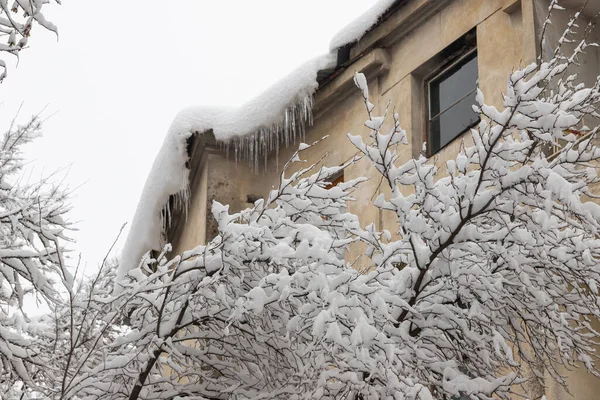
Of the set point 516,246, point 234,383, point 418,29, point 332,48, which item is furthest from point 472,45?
point 234,383

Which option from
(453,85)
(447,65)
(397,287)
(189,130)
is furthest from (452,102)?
(397,287)

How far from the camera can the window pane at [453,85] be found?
9.61 m

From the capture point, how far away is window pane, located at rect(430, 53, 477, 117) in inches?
378

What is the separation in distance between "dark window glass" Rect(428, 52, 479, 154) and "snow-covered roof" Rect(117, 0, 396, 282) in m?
1.05

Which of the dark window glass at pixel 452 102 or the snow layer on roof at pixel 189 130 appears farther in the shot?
the snow layer on roof at pixel 189 130

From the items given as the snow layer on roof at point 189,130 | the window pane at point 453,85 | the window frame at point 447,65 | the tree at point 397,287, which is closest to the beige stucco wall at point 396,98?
the window frame at point 447,65

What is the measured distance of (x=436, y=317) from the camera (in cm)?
625

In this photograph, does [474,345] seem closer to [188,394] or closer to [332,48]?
[188,394]

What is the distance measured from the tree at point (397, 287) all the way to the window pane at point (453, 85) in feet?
10.4

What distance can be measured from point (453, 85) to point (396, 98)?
0.72 m

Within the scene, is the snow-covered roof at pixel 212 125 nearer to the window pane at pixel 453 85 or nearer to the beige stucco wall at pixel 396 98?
the beige stucco wall at pixel 396 98

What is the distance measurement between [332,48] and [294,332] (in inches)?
222

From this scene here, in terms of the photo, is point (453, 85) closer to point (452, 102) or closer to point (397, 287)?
point (452, 102)

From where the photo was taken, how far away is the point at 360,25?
10.7 m
